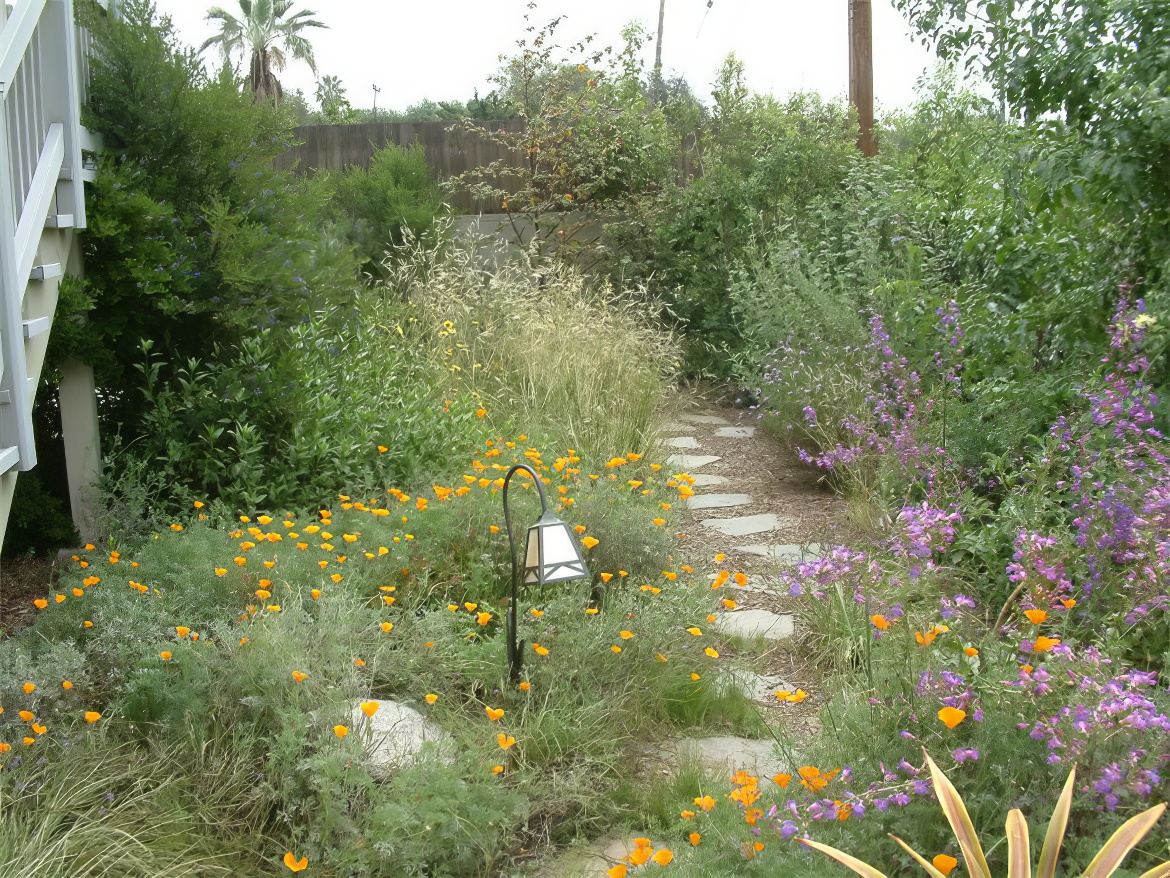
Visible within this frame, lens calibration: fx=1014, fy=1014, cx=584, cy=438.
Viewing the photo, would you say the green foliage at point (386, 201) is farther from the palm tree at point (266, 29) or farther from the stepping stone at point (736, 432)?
the palm tree at point (266, 29)

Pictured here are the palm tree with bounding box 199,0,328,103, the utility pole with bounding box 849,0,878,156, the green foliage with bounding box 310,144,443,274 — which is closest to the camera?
the green foliage with bounding box 310,144,443,274

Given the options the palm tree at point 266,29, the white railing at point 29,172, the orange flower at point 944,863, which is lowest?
the orange flower at point 944,863

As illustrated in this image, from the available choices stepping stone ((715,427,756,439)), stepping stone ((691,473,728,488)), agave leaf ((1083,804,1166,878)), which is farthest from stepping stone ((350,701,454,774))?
stepping stone ((715,427,756,439))

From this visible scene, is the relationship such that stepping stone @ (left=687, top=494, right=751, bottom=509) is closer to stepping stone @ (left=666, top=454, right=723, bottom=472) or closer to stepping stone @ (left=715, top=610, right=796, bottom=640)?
stepping stone @ (left=666, top=454, right=723, bottom=472)

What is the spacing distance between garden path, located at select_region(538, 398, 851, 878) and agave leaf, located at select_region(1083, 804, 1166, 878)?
31.6 inches

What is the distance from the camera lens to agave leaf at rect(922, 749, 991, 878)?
1.72m

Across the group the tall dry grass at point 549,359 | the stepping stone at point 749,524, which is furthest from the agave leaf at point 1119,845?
the tall dry grass at point 549,359

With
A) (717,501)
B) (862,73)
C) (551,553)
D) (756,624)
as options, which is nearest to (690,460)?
(717,501)

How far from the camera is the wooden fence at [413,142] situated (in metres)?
11.2

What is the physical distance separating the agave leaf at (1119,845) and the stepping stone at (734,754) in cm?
101

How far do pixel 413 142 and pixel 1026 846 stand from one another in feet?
35.4

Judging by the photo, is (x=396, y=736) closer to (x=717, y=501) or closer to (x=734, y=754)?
(x=734, y=754)

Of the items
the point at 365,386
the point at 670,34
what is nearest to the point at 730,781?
the point at 365,386

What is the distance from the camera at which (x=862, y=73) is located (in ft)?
30.8
